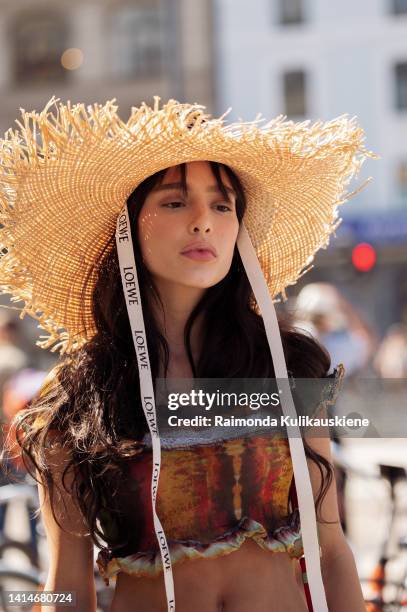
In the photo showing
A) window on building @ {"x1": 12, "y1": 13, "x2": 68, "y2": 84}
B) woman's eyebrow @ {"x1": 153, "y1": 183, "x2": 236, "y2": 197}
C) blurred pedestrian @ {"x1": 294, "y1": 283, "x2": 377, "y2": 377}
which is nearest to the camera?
woman's eyebrow @ {"x1": 153, "y1": 183, "x2": 236, "y2": 197}

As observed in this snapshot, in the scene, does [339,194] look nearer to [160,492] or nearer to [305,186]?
[305,186]

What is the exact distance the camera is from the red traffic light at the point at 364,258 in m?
11.4

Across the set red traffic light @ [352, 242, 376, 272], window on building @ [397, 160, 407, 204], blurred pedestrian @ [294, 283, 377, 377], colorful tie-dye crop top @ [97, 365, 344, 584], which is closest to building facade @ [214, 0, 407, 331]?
window on building @ [397, 160, 407, 204]

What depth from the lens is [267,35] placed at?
852 inches

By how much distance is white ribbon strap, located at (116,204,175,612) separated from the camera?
1769 millimetres

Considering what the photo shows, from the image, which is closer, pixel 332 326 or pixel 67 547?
pixel 67 547

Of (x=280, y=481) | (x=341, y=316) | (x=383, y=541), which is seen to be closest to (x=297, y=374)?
(x=280, y=481)

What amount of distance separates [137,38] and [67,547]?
21.4 meters

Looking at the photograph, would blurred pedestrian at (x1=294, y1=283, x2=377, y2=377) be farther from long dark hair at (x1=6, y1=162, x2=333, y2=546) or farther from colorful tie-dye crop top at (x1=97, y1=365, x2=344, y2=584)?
colorful tie-dye crop top at (x1=97, y1=365, x2=344, y2=584)

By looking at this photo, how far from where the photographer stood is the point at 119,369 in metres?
1.99

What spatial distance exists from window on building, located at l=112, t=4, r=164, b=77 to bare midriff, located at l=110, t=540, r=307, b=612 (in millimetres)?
21166

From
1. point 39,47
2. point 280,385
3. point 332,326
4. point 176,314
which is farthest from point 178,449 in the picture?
point 39,47

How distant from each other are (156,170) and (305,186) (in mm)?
415

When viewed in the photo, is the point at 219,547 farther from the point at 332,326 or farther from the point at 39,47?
the point at 39,47
